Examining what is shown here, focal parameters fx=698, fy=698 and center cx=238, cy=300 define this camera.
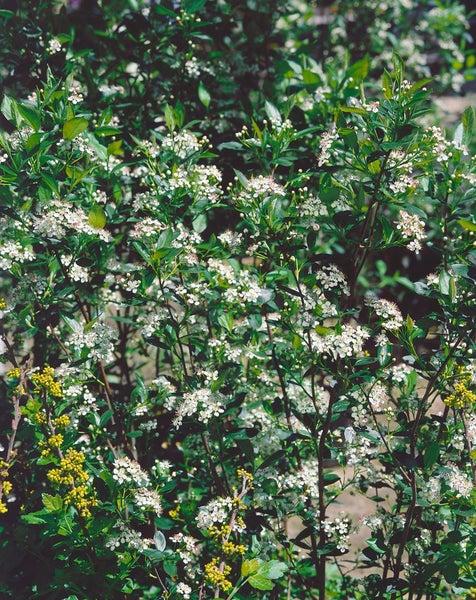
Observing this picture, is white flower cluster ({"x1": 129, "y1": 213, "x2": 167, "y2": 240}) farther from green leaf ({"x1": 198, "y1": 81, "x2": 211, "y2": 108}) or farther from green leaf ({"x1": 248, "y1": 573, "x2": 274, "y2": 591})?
green leaf ({"x1": 248, "y1": 573, "x2": 274, "y2": 591})

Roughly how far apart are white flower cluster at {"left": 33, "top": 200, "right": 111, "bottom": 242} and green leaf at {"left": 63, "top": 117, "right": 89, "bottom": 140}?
0.19 metres

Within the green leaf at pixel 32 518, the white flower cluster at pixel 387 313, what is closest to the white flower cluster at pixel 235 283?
the white flower cluster at pixel 387 313

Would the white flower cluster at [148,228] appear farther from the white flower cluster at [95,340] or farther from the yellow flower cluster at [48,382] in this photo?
the yellow flower cluster at [48,382]

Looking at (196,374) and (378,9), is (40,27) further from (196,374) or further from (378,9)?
(378,9)

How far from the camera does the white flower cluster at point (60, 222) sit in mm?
1956

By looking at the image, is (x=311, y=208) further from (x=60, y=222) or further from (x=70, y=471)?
(x=70, y=471)

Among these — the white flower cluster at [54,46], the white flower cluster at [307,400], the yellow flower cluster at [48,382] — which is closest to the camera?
the yellow flower cluster at [48,382]

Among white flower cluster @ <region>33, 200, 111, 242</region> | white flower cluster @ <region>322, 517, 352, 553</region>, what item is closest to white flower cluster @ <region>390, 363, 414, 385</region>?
white flower cluster @ <region>322, 517, 352, 553</region>

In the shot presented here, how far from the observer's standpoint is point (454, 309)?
1872 mm

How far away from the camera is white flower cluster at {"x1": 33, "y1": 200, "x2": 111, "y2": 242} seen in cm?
196

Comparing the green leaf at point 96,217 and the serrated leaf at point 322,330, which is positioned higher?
the green leaf at point 96,217

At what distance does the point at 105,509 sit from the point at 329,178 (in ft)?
3.71

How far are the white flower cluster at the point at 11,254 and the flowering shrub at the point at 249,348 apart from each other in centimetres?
2

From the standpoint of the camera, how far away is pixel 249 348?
2.19 m
